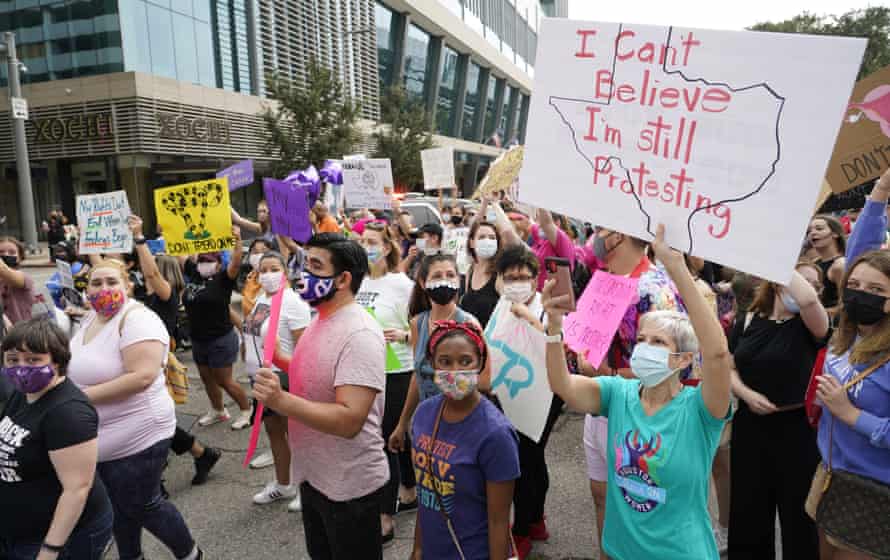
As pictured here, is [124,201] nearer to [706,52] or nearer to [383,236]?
[383,236]

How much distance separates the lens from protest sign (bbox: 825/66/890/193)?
3.43 m

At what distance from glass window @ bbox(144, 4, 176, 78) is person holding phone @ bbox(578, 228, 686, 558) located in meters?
21.5

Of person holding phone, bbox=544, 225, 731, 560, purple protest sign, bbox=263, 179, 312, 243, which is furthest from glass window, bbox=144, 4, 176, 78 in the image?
person holding phone, bbox=544, 225, 731, 560

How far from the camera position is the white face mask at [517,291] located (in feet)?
10.7

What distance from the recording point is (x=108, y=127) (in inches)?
781

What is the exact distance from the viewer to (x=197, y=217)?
4840mm

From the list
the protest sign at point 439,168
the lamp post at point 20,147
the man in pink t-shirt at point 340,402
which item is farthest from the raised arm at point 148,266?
the lamp post at point 20,147

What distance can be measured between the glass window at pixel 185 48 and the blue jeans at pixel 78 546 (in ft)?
70.7

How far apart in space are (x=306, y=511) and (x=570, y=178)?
1.80 m

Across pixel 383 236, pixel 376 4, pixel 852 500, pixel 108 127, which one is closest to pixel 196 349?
pixel 383 236

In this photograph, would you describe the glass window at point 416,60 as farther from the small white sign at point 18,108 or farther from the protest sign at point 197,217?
the protest sign at point 197,217

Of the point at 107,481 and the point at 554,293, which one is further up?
the point at 554,293

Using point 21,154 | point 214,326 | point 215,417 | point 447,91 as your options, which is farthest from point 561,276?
point 447,91

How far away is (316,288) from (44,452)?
131 centimetres
